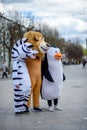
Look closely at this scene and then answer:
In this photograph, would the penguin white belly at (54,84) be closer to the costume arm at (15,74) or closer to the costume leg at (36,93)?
the costume leg at (36,93)

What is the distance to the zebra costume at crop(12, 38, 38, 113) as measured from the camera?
11.6 metres

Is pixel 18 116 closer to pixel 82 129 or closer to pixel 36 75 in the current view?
pixel 36 75

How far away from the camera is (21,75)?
1163 centimetres

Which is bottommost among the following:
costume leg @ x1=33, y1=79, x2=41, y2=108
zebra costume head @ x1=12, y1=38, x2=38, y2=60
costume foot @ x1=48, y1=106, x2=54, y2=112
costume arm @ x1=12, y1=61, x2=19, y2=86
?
costume foot @ x1=48, y1=106, x2=54, y2=112

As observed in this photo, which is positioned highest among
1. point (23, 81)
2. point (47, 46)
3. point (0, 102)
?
point (47, 46)

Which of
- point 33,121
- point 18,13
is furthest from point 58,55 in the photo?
point 18,13

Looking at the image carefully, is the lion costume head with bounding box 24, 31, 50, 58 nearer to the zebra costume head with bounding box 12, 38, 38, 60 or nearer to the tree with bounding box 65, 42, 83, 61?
the zebra costume head with bounding box 12, 38, 38, 60

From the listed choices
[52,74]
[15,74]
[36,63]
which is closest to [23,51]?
[36,63]

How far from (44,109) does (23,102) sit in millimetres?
1038

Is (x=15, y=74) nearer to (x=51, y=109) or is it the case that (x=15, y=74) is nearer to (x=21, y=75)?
(x=21, y=75)

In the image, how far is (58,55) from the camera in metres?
12.1

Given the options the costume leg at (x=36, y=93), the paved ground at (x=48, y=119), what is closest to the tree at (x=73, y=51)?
the paved ground at (x=48, y=119)

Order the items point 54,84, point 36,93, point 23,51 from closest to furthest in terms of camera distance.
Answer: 1. point 23,51
2. point 36,93
3. point 54,84

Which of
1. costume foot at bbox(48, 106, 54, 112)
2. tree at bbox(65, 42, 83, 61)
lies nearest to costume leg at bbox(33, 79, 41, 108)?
costume foot at bbox(48, 106, 54, 112)
